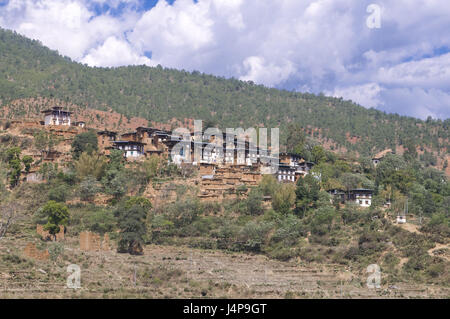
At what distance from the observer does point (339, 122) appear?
105812 millimetres

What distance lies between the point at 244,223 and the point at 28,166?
2116cm

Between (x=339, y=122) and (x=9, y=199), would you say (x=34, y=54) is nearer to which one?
(x=339, y=122)

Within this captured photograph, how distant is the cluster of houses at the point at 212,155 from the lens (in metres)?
53.1

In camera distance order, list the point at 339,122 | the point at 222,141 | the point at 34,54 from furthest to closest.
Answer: the point at 34,54 → the point at 339,122 → the point at 222,141

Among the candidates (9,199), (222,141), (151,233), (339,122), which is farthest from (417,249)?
(339,122)

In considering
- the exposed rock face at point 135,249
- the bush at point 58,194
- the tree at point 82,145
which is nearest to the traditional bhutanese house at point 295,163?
the tree at point 82,145

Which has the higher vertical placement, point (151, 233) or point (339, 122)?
point (339, 122)

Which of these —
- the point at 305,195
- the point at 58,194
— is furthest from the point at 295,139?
the point at 58,194

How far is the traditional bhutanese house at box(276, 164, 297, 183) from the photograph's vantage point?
56312 millimetres

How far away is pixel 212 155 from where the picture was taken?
5928 centimetres

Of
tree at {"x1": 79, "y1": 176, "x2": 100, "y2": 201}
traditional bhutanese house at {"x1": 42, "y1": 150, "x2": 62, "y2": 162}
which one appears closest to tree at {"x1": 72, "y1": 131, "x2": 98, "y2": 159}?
traditional bhutanese house at {"x1": 42, "y1": 150, "x2": 62, "y2": 162}

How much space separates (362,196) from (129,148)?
24.2 meters

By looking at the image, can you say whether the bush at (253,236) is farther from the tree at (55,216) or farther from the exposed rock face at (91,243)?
the tree at (55,216)

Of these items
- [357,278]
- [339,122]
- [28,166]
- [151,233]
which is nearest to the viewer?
[357,278]
